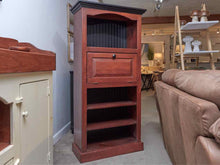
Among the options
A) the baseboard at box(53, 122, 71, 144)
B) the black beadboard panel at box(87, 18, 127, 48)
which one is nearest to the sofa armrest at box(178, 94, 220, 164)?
the black beadboard panel at box(87, 18, 127, 48)

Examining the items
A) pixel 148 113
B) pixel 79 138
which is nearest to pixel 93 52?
pixel 79 138

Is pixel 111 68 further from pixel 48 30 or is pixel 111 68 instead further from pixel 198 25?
pixel 198 25

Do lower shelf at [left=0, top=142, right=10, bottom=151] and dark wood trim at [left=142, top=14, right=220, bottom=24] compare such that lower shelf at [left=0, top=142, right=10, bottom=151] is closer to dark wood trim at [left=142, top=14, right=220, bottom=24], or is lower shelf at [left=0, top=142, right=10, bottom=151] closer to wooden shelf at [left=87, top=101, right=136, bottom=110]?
wooden shelf at [left=87, top=101, right=136, bottom=110]

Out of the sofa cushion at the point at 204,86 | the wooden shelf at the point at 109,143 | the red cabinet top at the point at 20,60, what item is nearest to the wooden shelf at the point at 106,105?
the wooden shelf at the point at 109,143

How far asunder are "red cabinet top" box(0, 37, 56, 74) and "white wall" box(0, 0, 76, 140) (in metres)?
0.44

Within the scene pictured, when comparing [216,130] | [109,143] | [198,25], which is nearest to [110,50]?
[109,143]

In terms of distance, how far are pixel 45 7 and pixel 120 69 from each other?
1049 millimetres

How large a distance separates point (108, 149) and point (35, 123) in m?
1.07

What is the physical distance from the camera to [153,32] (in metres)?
9.66

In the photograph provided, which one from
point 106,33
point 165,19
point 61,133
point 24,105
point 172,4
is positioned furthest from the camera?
point 165,19

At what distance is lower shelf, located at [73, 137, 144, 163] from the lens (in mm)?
1930

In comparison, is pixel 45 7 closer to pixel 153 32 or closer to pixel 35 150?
pixel 35 150

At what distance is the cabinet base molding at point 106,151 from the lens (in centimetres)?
191

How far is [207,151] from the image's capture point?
32.1 inches
